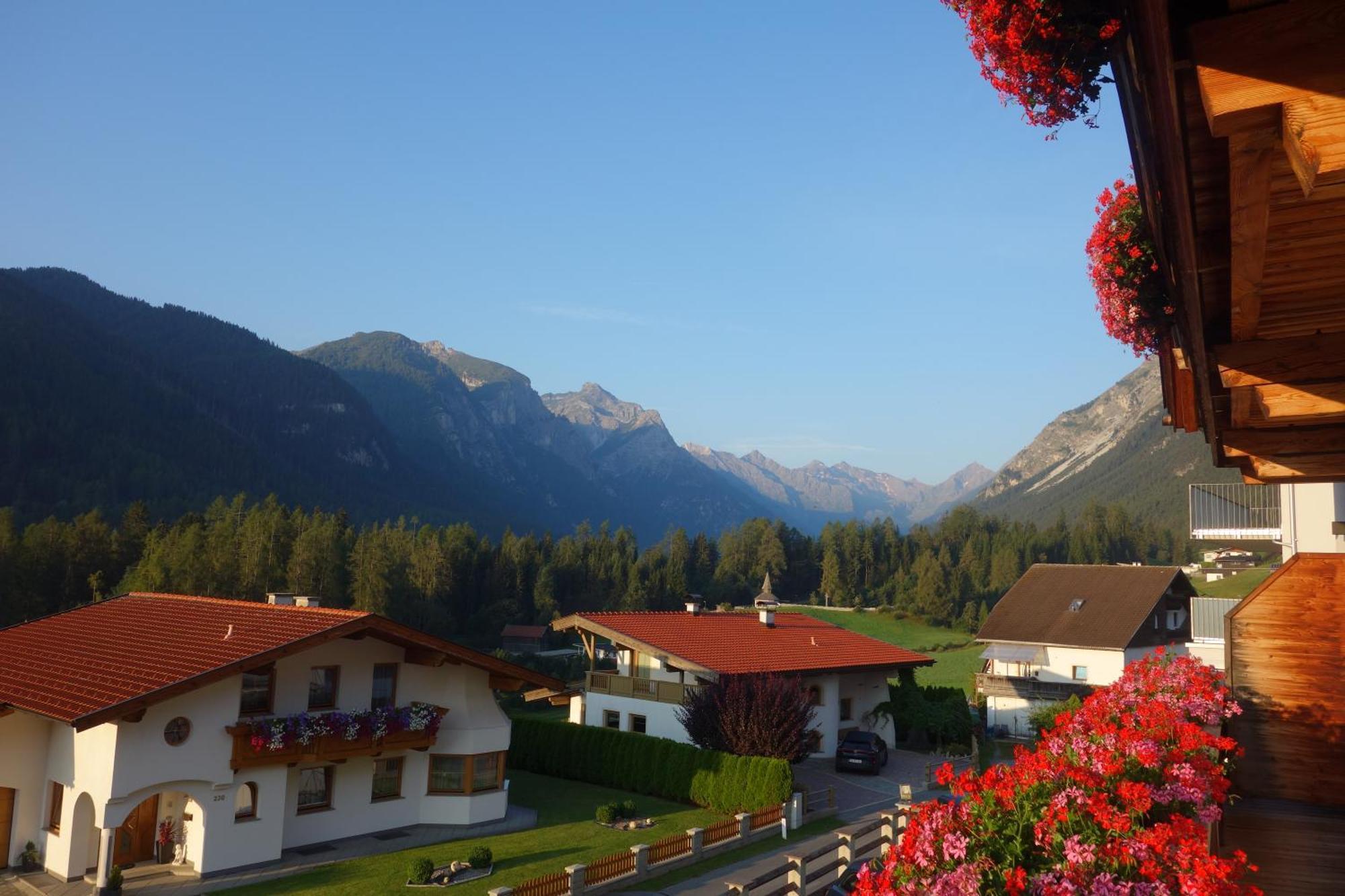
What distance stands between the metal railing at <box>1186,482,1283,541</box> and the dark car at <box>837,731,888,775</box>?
12.9 m

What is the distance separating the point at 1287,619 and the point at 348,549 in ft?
306

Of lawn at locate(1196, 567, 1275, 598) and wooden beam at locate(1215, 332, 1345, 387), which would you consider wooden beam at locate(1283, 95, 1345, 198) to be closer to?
wooden beam at locate(1215, 332, 1345, 387)

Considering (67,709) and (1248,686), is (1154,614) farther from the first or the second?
(1248,686)

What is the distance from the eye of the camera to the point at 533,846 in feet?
74.0

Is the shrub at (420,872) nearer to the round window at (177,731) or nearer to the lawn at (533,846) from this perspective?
the lawn at (533,846)

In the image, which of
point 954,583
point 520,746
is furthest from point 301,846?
point 954,583

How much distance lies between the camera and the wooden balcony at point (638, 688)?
33.0 metres

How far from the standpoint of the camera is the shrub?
1870cm

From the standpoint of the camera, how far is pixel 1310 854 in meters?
3.58

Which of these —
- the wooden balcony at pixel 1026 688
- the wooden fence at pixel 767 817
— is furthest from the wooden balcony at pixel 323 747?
the wooden balcony at pixel 1026 688

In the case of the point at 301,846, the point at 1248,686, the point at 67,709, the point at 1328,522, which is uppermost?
the point at 1328,522

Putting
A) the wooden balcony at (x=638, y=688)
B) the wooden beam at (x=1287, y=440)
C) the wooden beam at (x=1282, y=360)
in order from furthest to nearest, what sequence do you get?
the wooden balcony at (x=638, y=688), the wooden beam at (x=1287, y=440), the wooden beam at (x=1282, y=360)

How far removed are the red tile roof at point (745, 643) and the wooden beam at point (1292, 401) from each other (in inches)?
1126

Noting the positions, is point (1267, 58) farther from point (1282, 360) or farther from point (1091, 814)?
point (1091, 814)
